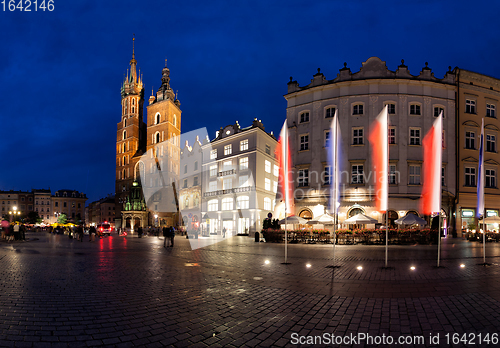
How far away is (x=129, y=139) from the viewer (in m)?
97.1

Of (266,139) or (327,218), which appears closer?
(327,218)

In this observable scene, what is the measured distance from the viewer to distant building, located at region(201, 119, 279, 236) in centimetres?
4694

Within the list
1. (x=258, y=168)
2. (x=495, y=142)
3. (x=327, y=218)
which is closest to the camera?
(x=327, y=218)

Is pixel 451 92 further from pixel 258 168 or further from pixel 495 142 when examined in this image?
pixel 258 168

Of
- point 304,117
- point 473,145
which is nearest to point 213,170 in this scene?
point 304,117

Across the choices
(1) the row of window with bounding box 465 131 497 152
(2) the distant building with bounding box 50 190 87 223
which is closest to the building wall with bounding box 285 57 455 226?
(1) the row of window with bounding box 465 131 497 152

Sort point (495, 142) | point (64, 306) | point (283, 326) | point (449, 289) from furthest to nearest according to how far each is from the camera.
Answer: point (495, 142)
point (449, 289)
point (64, 306)
point (283, 326)

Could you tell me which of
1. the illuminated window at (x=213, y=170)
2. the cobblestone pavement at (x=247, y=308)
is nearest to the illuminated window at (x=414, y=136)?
the cobblestone pavement at (x=247, y=308)

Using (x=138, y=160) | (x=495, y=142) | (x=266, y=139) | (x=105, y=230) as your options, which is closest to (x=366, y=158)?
(x=495, y=142)

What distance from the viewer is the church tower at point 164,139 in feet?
275

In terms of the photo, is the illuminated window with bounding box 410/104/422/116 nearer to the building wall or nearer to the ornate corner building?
the building wall

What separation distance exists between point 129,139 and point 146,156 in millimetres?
11032

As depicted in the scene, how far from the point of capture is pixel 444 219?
32.6 metres

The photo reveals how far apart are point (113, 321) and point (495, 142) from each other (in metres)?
43.1
